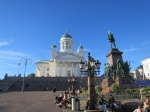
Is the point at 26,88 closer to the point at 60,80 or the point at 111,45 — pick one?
the point at 60,80

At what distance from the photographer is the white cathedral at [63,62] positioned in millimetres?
95831

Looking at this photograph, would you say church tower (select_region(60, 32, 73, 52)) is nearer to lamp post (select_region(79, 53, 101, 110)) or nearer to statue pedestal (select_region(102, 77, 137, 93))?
statue pedestal (select_region(102, 77, 137, 93))

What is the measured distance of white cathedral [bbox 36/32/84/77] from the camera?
95.8 metres

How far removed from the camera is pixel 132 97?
1858 cm

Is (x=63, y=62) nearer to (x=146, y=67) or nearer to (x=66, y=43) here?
(x=66, y=43)

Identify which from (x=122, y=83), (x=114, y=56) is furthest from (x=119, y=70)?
(x=114, y=56)

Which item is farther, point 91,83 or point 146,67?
point 146,67

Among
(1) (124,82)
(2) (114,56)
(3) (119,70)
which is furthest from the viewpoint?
(2) (114,56)

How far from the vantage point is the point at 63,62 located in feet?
316

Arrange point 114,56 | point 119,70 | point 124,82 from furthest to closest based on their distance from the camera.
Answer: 1. point 114,56
2. point 119,70
3. point 124,82

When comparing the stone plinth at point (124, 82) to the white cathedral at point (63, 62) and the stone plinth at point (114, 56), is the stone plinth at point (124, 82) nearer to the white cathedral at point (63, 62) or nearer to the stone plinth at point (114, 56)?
the stone plinth at point (114, 56)

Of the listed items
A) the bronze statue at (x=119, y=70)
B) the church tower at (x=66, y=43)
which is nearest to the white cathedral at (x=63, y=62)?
the church tower at (x=66, y=43)

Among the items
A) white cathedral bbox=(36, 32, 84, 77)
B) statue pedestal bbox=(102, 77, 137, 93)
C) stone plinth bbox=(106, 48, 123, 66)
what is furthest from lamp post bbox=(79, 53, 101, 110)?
white cathedral bbox=(36, 32, 84, 77)

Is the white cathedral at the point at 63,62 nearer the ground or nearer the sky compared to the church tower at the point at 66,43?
nearer the ground
